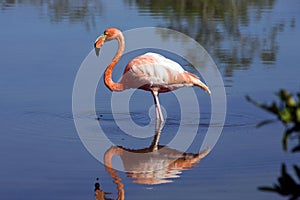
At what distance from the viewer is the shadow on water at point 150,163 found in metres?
5.95

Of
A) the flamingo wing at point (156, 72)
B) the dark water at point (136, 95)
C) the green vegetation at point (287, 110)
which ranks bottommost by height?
the dark water at point (136, 95)

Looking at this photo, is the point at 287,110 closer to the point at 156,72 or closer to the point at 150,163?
the point at 150,163

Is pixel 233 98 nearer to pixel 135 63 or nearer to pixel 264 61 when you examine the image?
pixel 135 63

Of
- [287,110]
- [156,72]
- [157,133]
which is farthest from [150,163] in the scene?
[287,110]

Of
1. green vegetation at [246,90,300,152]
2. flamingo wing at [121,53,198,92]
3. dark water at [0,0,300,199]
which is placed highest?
green vegetation at [246,90,300,152]

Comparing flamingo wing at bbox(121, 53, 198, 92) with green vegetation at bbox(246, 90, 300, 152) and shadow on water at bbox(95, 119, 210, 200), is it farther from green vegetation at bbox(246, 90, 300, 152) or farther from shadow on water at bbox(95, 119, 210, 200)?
green vegetation at bbox(246, 90, 300, 152)

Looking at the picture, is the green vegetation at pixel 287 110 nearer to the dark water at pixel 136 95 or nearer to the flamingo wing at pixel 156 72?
the dark water at pixel 136 95

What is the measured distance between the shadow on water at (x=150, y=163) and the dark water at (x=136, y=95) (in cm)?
4

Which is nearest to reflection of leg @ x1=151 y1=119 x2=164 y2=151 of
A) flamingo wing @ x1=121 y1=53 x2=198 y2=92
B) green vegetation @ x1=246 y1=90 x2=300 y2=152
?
flamingo wing @ x1=121 y1=53 x2=198 y2=92

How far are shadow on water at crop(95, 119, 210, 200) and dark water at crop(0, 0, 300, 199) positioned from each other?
1.7 inches

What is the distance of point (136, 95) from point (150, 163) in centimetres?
293

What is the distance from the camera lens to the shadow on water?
595 cm

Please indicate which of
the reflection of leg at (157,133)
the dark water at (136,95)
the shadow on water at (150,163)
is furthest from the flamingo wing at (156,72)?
the shadow on water at (150,163)

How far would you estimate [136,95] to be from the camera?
939cm
